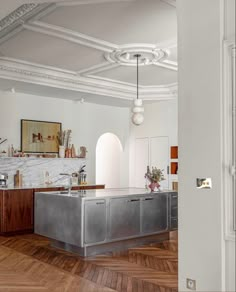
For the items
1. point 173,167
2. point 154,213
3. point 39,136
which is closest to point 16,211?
point 39,136

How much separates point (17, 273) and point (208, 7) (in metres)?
3.60

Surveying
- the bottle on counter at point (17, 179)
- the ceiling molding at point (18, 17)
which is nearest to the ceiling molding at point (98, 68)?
the ceiling molding at point (18, 17)

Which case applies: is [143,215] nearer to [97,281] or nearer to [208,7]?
[97,281]

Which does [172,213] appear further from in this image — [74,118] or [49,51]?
[74,118]

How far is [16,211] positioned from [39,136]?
182cm

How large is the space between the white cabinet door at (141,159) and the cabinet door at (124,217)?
3.54m

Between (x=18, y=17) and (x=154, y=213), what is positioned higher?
(x=18, y=17)

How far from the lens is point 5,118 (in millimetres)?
7598

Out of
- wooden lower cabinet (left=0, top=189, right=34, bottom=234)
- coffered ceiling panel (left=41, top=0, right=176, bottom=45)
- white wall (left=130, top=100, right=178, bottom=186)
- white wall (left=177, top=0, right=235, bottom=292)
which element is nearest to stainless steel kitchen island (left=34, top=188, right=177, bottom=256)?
wooden lower cabinet (left=0, top=189, right=34, bottom=234)

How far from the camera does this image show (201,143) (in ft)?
10.1

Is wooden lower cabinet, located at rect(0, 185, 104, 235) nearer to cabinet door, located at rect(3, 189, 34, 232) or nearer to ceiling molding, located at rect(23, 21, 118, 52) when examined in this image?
cabinet door, located at rect(3, 189, 34, 232)

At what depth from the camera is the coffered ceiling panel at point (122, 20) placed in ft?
14.0

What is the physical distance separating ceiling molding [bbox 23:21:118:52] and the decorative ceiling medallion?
0.72 feet

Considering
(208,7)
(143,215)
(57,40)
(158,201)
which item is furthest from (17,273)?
(208,7)
